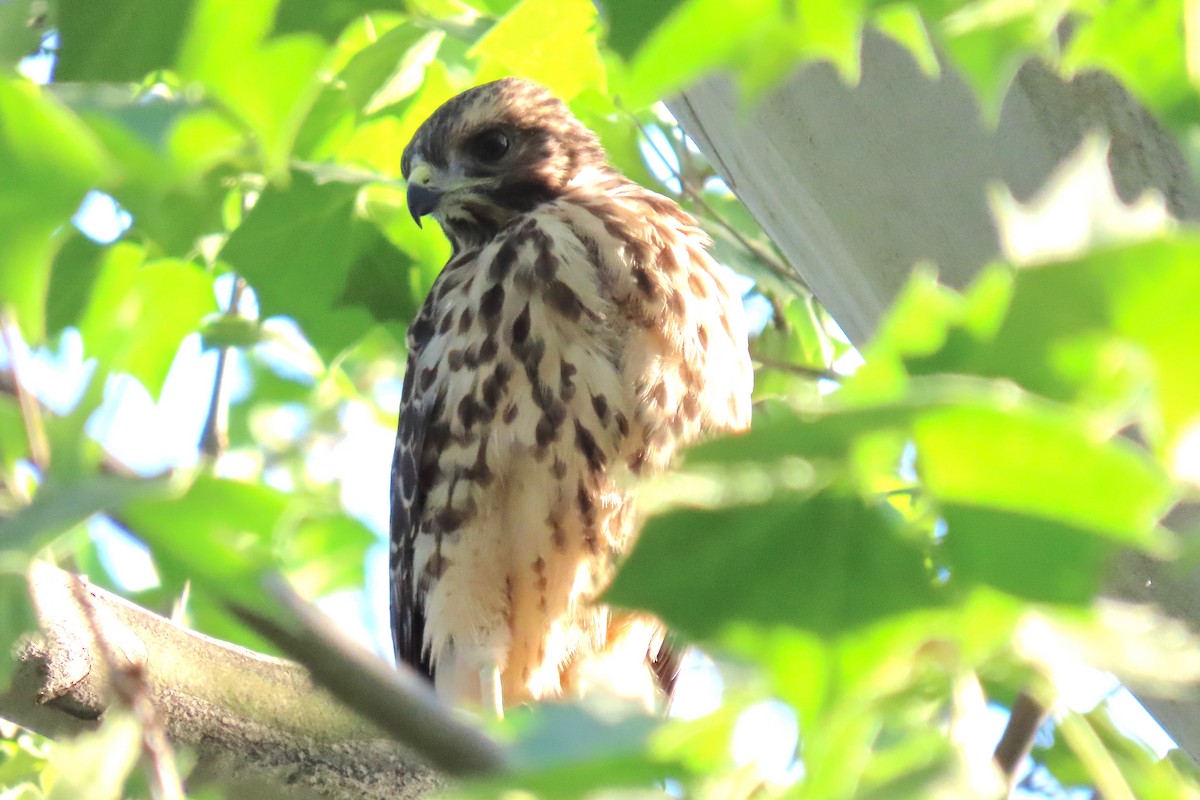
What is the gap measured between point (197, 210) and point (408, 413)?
4.32ft

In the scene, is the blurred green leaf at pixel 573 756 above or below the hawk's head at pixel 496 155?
below

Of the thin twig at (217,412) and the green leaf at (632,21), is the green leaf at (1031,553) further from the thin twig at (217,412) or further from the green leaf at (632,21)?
the thin twig at (217,412)

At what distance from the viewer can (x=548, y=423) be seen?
3023 millimetres

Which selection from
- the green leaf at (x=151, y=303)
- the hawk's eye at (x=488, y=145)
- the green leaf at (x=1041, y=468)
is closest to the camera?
the green leaf at (x=1041, y=468)

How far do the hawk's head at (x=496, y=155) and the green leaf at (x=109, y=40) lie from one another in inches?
76.3

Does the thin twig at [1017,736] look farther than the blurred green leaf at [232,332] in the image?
No

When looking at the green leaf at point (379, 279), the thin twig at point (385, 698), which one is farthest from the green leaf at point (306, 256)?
the thin twig at point (385, 698)

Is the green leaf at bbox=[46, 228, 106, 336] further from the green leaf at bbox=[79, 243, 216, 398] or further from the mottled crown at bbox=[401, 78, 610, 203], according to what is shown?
the mottled crown at bbox=[401, 78, 610, 203]

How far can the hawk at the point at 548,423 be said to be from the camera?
3.03 metres

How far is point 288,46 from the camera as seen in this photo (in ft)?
4.08

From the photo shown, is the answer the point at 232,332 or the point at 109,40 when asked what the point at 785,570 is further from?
the point at 232,332

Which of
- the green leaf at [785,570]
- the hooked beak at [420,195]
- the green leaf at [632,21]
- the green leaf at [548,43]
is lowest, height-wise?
the green leaf at [785,570]

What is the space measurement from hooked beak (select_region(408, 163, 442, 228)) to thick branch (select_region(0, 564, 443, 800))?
132 centimetres

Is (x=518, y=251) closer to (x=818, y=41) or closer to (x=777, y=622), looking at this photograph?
(x=818, y=41)
